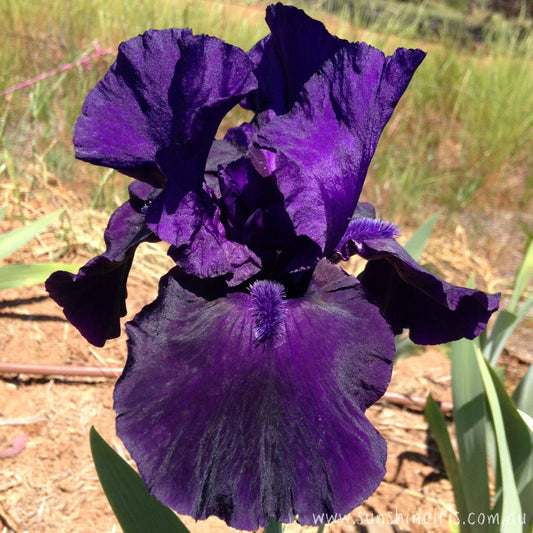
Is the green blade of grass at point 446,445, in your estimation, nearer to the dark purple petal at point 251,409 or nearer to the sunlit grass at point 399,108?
the dark purple petal at point 251,409

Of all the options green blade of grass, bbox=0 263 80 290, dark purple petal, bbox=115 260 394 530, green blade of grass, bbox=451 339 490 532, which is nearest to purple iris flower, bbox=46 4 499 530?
dark purple petal, bbox=115 260 394 530

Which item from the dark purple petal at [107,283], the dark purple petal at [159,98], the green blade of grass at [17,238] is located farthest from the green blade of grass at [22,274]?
the dark purple petal at [159,98]

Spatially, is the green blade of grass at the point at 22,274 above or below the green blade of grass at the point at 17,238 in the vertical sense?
below

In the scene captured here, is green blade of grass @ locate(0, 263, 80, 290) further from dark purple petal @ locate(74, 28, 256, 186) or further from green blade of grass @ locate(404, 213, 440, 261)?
green blade of grass @ locate(404, 213, 440, 261)

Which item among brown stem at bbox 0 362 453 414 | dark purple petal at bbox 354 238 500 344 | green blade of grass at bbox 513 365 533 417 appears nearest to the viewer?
dark purple petal at bbox 354 238 500 344

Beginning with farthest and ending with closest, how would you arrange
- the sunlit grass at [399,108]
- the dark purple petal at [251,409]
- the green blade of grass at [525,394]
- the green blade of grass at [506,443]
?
1. the sunlit grass at [399,108]
2. the green blade of grass at [525,394]
3. the green blade of grass at [506,443]
4. the dark purple petal at [251,409]

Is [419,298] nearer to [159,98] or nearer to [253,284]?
[253,284]

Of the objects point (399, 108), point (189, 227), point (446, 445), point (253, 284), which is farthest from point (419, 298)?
point (399, 108)
